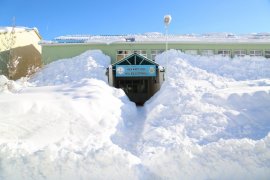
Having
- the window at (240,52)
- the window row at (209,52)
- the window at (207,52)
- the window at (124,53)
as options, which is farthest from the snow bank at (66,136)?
the window at (240,52)

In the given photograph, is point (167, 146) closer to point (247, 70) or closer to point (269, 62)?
point (247, 70)

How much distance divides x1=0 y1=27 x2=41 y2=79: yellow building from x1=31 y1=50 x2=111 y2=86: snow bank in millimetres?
2164

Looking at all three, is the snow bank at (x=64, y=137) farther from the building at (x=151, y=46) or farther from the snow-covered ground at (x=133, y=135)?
the building at (x=151, y=46)

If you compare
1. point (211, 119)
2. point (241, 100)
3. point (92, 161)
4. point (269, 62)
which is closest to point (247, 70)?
point (269, 62)

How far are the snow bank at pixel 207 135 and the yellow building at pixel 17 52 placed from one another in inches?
561

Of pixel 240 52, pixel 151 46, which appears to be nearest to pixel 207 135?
pixel 151 46

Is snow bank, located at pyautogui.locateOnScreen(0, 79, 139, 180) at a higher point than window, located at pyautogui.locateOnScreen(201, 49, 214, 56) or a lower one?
lower

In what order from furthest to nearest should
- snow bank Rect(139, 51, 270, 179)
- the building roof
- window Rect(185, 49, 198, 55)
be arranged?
1. window Rect(185, 49, 198, 55)
2. the building roof
3. snow bank Rect(139, 51, 270, 179)

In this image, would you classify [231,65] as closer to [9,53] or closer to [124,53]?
[124,53]

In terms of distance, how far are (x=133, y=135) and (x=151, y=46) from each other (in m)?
16.0

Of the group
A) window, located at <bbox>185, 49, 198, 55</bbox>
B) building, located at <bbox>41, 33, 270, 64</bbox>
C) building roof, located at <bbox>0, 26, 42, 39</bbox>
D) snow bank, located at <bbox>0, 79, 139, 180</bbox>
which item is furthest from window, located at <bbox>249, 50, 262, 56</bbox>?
building roof, located at <bbox>0, 26, 42, 39</bbox>

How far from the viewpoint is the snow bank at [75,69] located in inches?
824

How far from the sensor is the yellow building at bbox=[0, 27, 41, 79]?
79.1ft

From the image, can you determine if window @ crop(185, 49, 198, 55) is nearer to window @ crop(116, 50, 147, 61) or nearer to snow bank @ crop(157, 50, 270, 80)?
snow bank @ crop(157, 50, 270, 80)
